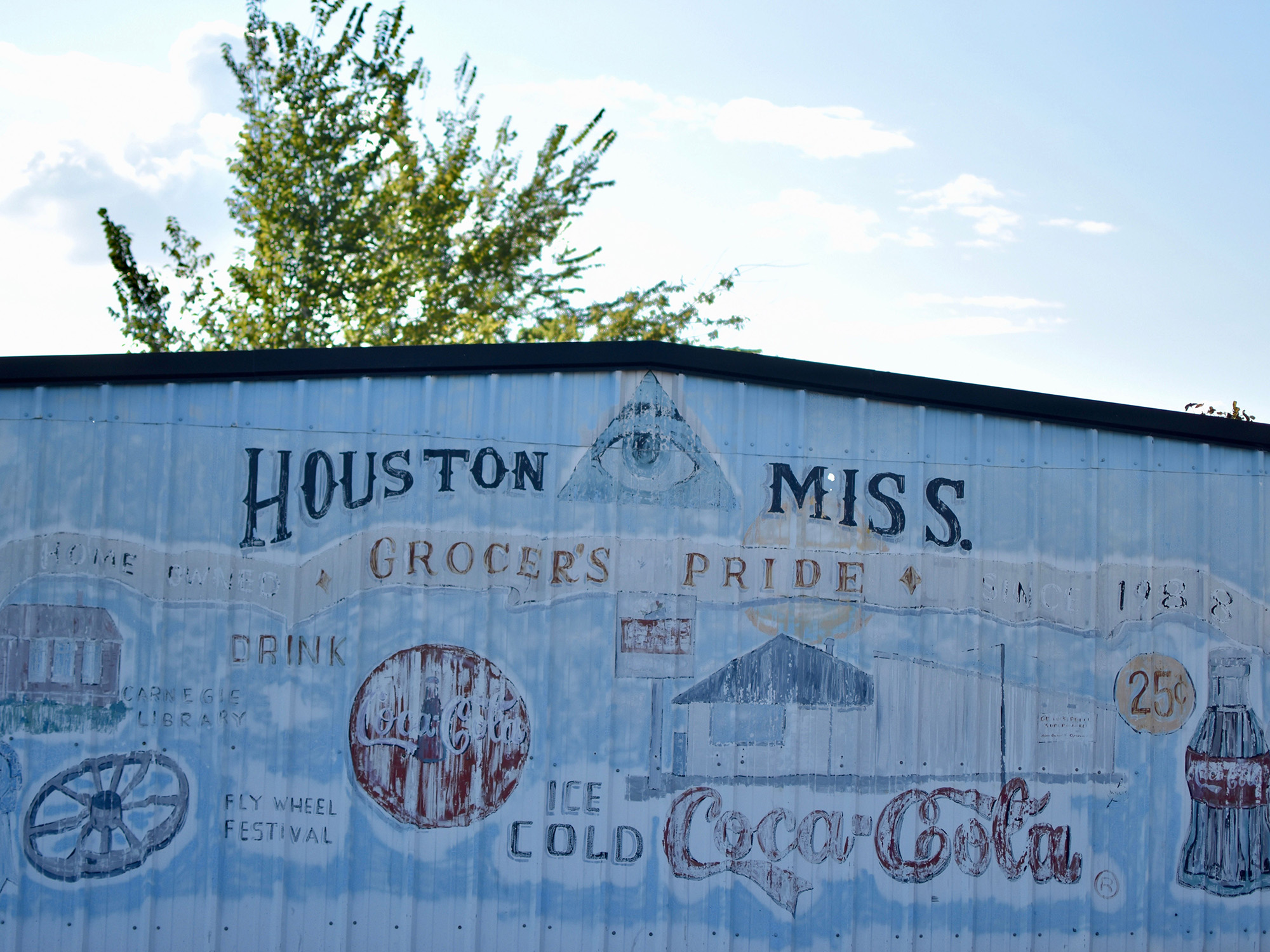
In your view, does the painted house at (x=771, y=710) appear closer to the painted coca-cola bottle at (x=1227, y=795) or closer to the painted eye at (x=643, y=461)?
the painted eye at (x=643, y=461)

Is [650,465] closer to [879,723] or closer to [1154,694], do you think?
[879,723]

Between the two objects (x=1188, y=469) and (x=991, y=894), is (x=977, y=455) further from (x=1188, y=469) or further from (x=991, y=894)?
(x=991, y=894)

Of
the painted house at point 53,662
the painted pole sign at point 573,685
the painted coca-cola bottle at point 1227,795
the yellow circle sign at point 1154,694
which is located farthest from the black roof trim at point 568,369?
the painted coca-cola bottle at point 1227,795

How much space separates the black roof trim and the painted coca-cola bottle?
2.02m

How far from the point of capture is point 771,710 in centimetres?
671

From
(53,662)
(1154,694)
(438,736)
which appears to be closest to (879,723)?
(1154,694)

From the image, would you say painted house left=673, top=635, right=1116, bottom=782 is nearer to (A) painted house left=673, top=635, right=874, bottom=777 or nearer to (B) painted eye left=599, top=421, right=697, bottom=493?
(A) painted house left=673, top=635, right=874, bottom=777

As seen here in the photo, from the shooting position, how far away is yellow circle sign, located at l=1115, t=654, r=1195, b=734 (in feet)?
23.2

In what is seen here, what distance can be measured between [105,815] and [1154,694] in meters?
6.89

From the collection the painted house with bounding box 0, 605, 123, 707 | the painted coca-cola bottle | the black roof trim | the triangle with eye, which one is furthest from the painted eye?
the painted coca-cola bottle

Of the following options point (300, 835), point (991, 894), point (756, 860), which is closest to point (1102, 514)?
point (991, 894)

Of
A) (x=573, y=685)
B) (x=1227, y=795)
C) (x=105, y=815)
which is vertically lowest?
(x=105, y=815)

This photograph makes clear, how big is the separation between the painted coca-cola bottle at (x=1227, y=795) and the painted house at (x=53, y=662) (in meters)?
7.13

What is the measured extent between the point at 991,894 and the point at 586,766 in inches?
110
